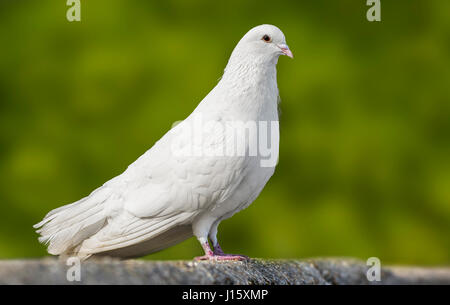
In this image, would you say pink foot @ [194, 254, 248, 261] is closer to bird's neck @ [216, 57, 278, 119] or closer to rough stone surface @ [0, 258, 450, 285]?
rough stone surface @ [0, 258, 450, 285]

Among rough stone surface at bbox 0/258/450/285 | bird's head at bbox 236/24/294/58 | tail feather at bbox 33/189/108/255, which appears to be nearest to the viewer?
rough stone surface at bbox 0/258/450/285

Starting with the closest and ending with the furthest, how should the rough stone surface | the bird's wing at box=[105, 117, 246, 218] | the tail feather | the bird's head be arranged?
1. the rough stone surface
2. the bird's wing at box=[105, 117, 246, 218]
3. the tail feather
4. the bird's head

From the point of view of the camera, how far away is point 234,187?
3.69m

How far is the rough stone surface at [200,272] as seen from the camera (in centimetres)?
254

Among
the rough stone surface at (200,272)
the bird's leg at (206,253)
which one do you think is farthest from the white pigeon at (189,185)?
the rough stone surface at (200,272)

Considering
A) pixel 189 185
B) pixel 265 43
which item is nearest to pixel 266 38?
pixel 265 43

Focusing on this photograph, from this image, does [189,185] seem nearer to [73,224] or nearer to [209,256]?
[209,256]

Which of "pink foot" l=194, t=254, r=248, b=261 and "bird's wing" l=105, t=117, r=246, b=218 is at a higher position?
"bird's wing" l=105, t=117, r=246, b=218

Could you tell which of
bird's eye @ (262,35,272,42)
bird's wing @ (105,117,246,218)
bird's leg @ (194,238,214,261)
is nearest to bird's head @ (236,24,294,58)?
bird's eye @ (262,35,272,42)

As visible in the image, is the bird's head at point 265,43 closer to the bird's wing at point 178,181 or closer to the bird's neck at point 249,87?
the bird's neck at point 249,87

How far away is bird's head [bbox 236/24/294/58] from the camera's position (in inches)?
158

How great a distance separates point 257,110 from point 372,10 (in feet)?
4.60

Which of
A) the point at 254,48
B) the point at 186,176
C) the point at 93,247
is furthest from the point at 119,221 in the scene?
the point at 254,48
